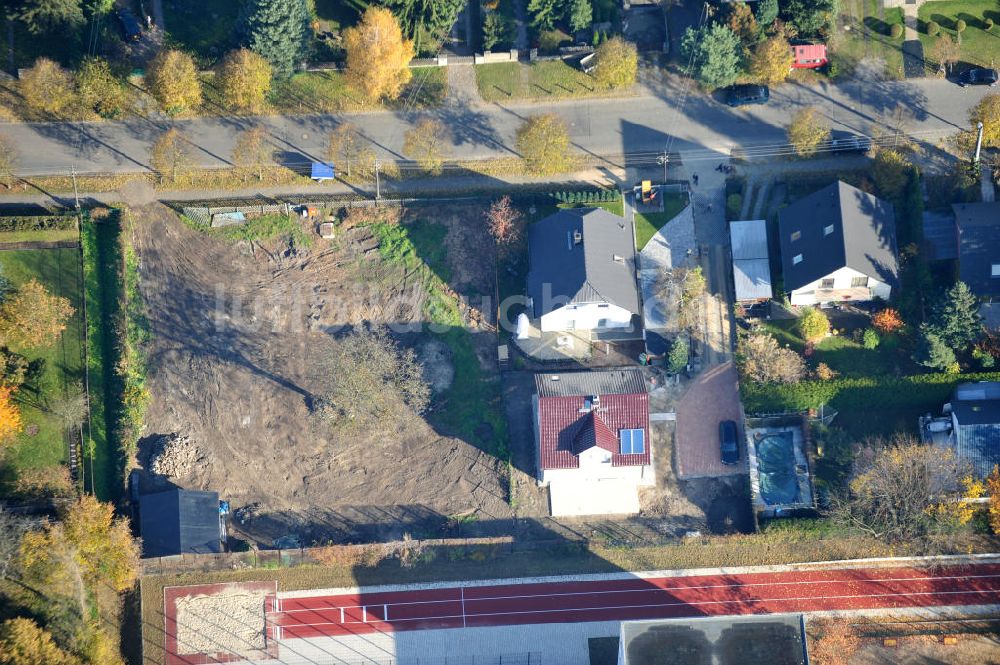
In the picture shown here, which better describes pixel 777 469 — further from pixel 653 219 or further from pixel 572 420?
pixel 653 219

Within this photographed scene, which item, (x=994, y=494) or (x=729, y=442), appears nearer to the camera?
(x=994, y=494)

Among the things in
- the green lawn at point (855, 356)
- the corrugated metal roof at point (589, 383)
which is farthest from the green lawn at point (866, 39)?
the corrugated metal roof at point (589, 383)

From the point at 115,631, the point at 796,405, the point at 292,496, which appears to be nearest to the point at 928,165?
the point at 796,405

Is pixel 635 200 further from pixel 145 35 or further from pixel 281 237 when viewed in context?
pixel 145 35

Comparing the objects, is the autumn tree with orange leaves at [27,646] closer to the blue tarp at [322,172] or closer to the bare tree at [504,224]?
the blue tarp at [322,172]

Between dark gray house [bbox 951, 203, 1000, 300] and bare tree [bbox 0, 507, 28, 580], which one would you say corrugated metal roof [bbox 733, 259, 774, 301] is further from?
bare tree [bbox 0, 507, 28, 580]

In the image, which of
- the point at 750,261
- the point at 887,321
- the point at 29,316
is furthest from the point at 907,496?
the point at 29,316
